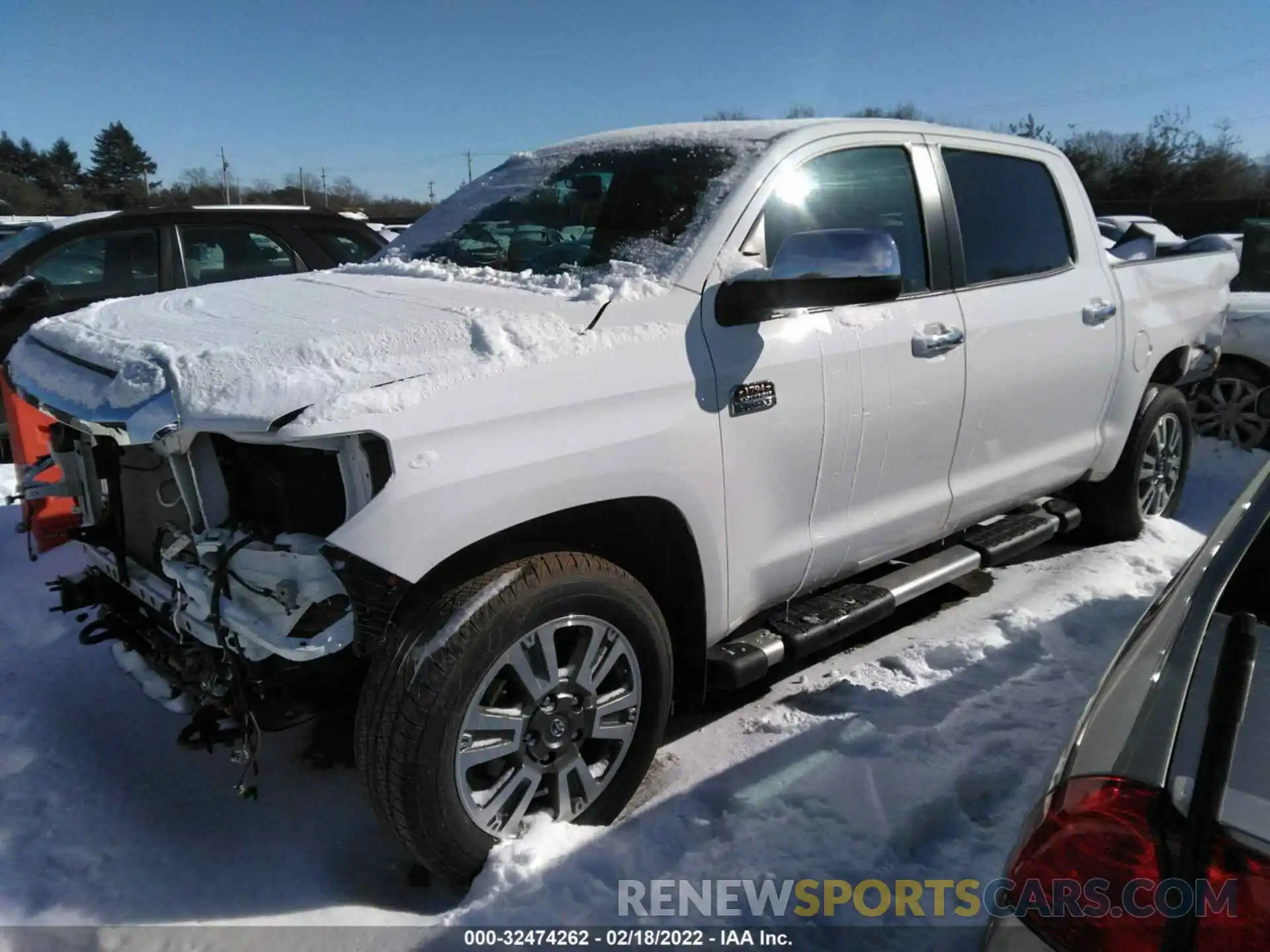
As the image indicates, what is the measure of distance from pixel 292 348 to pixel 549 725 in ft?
3.79

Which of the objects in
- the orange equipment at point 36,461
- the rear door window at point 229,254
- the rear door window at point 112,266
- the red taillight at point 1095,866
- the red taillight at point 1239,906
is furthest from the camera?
the rear door window at point 229,254

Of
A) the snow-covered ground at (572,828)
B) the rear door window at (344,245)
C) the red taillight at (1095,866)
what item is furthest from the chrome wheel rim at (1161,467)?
the rear door window at (344,245)

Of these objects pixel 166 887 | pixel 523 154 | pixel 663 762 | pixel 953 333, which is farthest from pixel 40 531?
pixel 953 333

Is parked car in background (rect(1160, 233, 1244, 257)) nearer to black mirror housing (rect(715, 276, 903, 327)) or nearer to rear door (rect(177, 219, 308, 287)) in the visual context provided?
black mirror housing (rect(715, 276, 903, 327))

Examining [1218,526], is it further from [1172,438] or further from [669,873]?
[1172,438]

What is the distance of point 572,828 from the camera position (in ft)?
8.18

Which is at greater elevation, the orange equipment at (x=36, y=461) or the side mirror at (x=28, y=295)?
the side mirror at (x=28, y=295)

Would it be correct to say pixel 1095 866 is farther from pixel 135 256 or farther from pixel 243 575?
pixel 135 256

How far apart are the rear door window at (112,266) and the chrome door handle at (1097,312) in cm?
561

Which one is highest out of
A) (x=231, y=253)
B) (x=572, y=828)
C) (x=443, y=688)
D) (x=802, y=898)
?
(x=231, y=253)

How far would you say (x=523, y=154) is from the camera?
3814mm

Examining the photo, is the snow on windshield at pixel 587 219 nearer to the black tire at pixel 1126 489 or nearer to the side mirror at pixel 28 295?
the black tire at pixel 1126 489

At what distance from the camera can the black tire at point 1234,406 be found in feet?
22.0

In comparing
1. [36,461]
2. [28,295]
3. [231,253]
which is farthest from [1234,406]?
[28,295]
